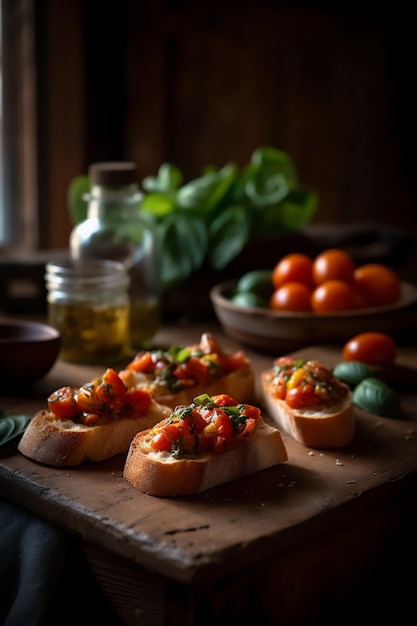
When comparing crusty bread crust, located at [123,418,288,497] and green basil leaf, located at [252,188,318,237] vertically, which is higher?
green basil leaf, located at [252,188,318,237]

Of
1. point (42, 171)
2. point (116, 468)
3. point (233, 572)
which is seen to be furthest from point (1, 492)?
point (42, 171)

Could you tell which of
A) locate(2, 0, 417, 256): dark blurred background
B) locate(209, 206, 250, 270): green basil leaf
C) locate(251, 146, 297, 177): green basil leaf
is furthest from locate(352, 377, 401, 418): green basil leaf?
locate(2, 0, 417, 256): dark blurred background

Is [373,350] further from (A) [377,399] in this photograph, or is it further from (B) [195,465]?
(B) [195,465]

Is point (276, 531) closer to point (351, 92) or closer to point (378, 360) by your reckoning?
point (378, 360)

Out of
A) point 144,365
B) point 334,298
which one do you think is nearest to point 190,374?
point 144,365

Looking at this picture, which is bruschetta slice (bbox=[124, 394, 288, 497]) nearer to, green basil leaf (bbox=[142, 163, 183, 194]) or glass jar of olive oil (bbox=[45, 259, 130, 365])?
glass jar of olive oil (bbox=[45, 259, 130, 365])

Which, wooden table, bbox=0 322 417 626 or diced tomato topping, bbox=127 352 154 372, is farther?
diced tomato topping, bbox=127 352 154 372
